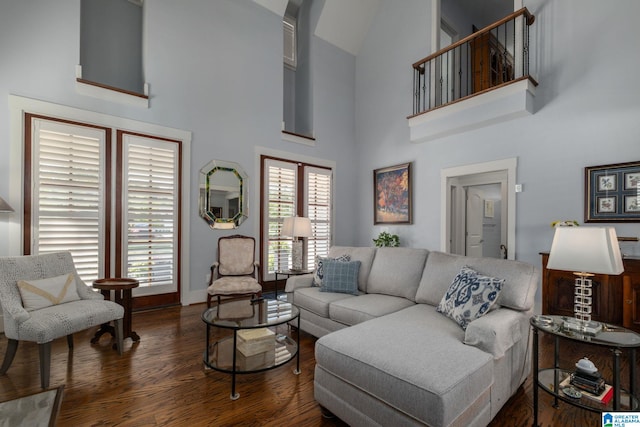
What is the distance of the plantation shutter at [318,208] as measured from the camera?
18.5 ft

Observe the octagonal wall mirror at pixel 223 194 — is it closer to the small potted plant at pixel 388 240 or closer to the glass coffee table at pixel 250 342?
the glass coffee table at pixel 250 342

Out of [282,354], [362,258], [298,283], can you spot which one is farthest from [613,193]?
[282,354]

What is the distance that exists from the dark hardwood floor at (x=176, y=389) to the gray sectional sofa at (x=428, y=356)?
23cm

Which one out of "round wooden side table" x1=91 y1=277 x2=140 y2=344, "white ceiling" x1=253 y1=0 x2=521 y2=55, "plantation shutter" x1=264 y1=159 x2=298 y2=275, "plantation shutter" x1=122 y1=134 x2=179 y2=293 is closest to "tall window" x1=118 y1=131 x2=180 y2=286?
"plantation shutter" x1=122 y1=134 x2=179 y2=293

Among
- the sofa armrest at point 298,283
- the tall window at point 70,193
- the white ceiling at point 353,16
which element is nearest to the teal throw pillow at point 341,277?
the sofa armrest at point 298,283

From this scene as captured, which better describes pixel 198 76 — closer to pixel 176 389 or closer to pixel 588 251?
pixel 176 389

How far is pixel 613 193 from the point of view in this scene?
337 centimetres

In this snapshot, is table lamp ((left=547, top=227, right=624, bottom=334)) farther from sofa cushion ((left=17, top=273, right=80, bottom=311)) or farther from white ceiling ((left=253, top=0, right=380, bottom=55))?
white ceiling ((left=253, top=0, right=380, bottom=55))

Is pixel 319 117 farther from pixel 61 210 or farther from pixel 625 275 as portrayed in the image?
pixel 625 275

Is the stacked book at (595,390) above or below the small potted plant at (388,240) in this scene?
below

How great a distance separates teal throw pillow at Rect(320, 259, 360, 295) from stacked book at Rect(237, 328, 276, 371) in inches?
36.4

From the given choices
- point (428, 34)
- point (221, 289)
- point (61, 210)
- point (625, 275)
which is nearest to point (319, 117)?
point (428, 34)

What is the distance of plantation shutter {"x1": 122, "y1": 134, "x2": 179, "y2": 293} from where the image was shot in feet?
12.8

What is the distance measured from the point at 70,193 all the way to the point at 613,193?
20.0ft
